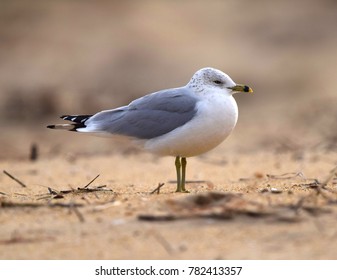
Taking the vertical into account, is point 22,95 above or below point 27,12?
below

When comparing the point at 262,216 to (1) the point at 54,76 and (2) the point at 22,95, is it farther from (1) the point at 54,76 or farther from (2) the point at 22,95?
(1) the point at 54,76

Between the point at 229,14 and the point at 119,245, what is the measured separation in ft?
64.8

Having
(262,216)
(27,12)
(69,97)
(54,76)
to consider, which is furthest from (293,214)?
(27,12)

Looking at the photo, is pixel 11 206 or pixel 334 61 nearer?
pixel 11 206

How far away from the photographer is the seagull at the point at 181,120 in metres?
5.62

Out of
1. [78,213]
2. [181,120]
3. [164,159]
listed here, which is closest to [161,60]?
[164,159]

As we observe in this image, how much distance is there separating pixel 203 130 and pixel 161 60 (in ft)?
42.6

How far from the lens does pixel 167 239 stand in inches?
150

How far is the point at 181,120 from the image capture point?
568cm

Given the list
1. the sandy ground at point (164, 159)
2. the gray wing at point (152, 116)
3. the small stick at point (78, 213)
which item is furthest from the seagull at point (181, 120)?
the small stick at point (78, 213)

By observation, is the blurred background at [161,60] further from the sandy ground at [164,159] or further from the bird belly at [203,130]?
the bird belly at [203,130]

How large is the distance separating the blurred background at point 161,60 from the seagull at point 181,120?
3.63 m

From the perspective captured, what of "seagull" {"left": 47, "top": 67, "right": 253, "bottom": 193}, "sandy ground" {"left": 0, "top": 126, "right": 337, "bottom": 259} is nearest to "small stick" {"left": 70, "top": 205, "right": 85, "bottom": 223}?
"sandy ground" {"left": 0, "top": 126, "right": 337, "bottom": 259}
